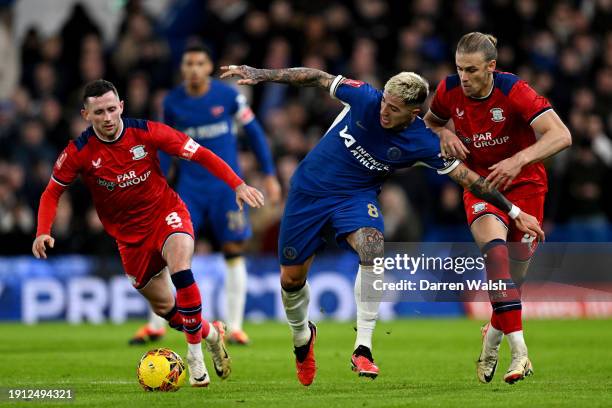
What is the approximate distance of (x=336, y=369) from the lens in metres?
11.8

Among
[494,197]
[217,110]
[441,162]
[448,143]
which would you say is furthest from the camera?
[217,110]

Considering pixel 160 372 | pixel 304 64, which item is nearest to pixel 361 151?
pixel 160 372

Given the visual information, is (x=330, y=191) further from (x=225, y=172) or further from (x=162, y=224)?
(x=162, y=224)

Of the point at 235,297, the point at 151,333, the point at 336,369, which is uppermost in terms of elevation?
the point at 336,369

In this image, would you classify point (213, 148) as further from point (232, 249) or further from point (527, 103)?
point (527, 103)

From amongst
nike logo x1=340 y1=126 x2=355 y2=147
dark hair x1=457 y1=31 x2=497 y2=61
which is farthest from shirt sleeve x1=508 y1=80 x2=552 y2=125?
nike logo x1=340 y1=126 x2=355 y2=147

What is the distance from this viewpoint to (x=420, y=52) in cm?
2145

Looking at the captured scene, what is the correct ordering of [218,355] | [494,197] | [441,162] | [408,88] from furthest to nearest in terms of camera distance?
1. [218,355]
2. [441,162]
3. [494,197]
4. [408,88]

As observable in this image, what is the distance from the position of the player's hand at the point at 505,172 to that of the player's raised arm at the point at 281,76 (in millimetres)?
1518

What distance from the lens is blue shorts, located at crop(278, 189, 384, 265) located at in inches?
394

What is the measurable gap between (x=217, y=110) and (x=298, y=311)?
4503 mm

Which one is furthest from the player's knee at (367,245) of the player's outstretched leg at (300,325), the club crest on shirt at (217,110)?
the club crest on shirt at (217,110)

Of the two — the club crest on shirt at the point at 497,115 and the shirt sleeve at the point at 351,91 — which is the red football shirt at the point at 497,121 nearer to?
the club crest on shirt at the point at 497,115

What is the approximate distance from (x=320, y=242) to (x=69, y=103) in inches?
464
